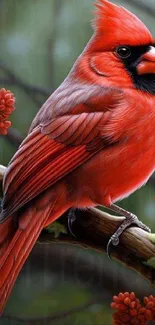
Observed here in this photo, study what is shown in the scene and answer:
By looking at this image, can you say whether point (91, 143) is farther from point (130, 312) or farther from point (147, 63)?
Result: point (130, 312)

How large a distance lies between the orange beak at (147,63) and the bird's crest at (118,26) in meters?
0.04

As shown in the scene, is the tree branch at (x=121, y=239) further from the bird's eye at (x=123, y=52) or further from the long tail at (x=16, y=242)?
the bird's eye at (x=123, y=52)

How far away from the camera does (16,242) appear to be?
5.87 feet

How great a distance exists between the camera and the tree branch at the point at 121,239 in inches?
68.9

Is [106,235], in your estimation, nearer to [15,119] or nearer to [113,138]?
[113,138]

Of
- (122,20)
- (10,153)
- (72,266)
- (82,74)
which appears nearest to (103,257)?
(72,266)

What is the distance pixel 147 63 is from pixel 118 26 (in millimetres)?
141

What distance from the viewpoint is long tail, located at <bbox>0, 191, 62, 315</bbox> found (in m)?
1.78

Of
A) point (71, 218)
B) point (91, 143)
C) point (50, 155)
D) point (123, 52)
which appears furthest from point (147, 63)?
point (71, 218)

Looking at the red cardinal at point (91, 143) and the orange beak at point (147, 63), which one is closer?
the red cardinal at point (91, 143)

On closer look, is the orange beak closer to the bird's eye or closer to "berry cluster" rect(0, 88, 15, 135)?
the bird's eye

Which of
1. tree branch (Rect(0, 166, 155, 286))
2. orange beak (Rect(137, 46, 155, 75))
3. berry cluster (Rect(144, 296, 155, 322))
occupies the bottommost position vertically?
berry cluster (Rect(144, 296, 155, 322))

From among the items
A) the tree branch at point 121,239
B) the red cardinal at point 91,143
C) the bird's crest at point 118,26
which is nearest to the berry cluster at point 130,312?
the tree branch at point 121,239

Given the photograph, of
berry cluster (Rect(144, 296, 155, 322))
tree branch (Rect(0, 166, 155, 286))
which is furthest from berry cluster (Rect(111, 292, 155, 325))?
tree branch (Rect(0, 166, 155, 286))
